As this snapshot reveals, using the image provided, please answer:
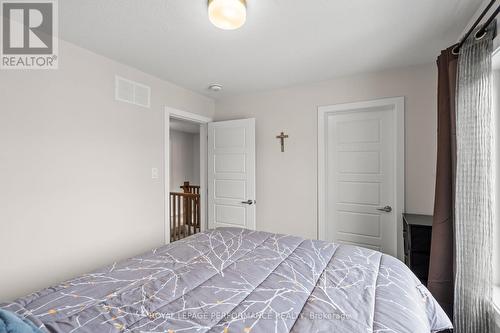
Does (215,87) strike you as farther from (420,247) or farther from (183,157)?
(183,157)

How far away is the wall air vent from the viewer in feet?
7.54

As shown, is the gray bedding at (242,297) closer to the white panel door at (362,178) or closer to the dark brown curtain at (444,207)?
the dark brown curtain at (444,207)

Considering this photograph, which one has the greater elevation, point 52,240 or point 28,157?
point 28,157

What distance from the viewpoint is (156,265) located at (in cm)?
144

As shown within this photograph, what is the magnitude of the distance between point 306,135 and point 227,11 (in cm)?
186

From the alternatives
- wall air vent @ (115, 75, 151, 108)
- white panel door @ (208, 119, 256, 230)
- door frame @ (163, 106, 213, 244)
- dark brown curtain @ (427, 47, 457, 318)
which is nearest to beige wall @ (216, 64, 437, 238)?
white panel door @ (208, 119, 256, 230)

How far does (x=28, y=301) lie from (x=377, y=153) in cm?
305

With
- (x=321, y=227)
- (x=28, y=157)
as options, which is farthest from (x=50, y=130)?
→ (x=321, y=227)

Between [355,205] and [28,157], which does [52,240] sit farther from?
[355,205]

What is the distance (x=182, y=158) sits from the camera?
680 centimetres

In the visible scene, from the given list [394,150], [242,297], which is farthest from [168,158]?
[394,150]

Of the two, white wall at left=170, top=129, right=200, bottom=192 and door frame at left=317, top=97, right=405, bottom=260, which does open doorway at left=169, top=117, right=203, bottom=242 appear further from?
door frame at left=317, top=97, right=405, bottom=260

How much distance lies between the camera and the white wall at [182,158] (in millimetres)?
6477

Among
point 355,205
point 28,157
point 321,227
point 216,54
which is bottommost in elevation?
point 321,227
